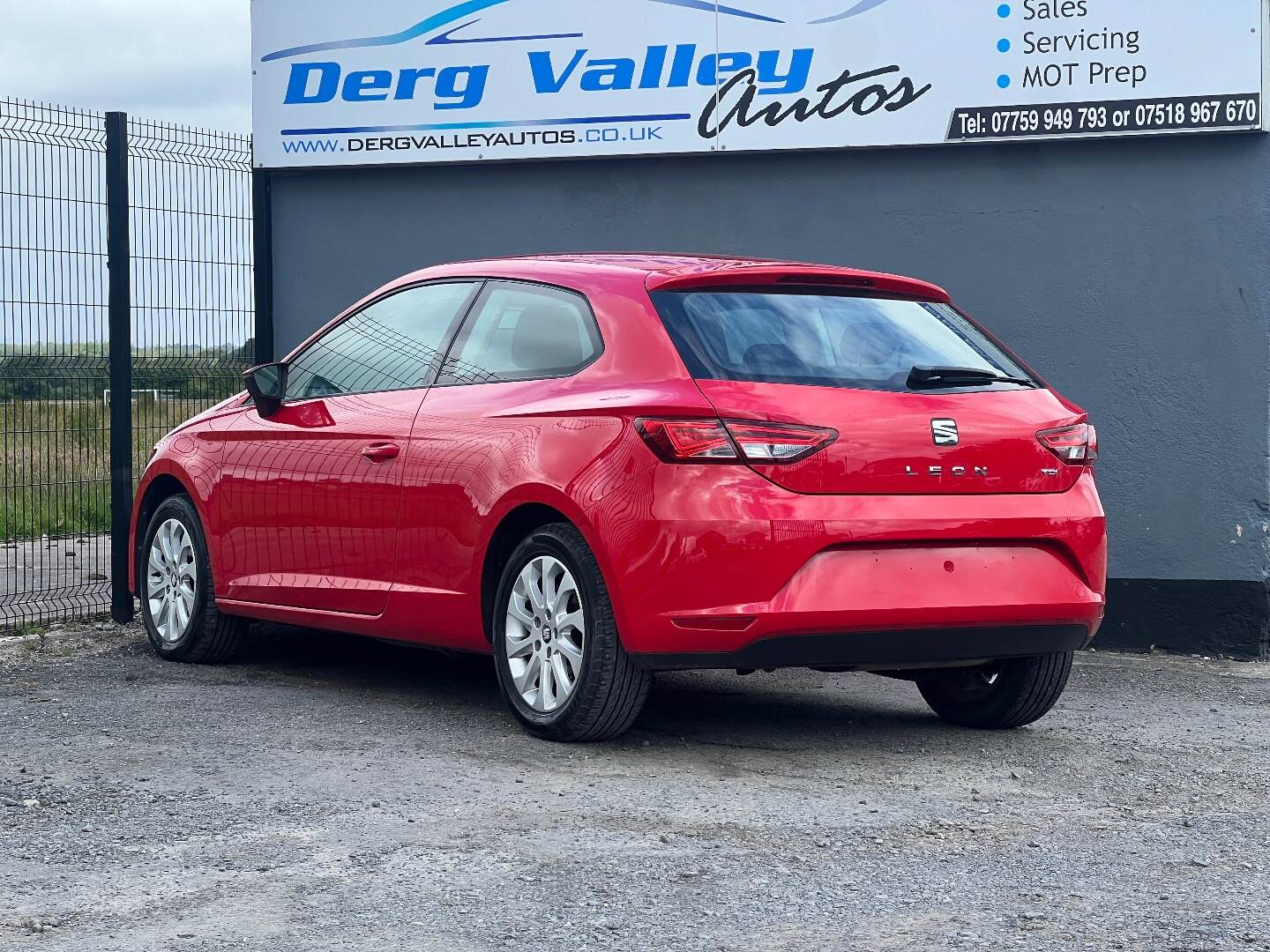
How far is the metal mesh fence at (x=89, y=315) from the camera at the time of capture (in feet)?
30.3

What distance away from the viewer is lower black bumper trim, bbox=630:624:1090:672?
5840 mm

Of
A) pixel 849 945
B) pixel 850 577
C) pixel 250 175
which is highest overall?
pixel 250 175

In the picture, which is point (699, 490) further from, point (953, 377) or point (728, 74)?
point (728, 74)

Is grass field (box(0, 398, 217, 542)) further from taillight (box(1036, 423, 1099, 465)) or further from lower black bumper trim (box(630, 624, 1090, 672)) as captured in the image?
taillight (box(1036, 423, 1099, 465))

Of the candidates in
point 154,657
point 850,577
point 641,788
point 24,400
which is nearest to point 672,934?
point 641,788

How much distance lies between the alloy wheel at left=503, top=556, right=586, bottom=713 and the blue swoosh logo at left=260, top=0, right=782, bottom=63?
4.75 m

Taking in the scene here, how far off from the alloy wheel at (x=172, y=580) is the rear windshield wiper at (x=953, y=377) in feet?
11.7

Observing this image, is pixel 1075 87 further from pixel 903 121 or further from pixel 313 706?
pixel 313 706

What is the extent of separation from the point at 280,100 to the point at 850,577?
658cm

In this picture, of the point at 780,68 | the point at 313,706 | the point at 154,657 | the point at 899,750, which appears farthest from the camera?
the point at 780,68

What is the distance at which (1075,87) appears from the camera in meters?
9.42

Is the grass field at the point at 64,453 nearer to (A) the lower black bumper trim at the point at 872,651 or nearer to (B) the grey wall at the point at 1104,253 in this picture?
(B) the grey wall at the point at 1104,253

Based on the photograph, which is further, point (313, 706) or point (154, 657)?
point (154, 657)

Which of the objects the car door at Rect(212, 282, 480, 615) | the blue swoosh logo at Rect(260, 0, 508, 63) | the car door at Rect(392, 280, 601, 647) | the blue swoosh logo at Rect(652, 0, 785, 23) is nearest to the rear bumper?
the car door at Rect(392, 280, 601, 647)
